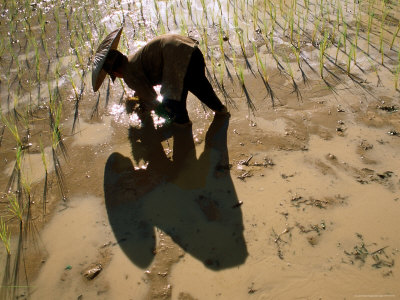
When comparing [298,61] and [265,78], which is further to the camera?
[298,61]

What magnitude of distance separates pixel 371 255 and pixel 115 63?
2.18 meters

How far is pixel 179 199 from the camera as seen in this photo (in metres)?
2.32

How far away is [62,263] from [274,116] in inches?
77.9

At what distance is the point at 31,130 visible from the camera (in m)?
2.99

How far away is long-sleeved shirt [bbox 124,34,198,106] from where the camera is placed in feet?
7.95

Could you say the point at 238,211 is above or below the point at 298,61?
below

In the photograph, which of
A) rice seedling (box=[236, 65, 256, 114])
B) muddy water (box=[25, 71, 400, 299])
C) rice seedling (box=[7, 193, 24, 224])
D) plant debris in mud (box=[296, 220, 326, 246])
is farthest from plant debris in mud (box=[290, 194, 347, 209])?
rice seedling (box=[7, 193, 24, 224])

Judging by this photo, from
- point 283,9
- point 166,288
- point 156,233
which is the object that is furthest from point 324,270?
point 283,9

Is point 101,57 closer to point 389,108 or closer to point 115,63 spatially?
point 115,63

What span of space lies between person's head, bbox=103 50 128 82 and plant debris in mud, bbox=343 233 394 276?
80.3 inches

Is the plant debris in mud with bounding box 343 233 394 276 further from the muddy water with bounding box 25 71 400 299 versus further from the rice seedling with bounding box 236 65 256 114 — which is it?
the rice seedling with bounding box 236 65 256 114

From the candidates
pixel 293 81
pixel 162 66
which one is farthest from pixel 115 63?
pixel 293 81

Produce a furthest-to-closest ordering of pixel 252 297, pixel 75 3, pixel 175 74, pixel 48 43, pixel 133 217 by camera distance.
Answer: pixel 75 3
pixel 48 43
pixel 175 74
pixel 133 217
pixel 252 297

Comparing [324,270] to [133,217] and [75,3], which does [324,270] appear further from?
[75,3]
